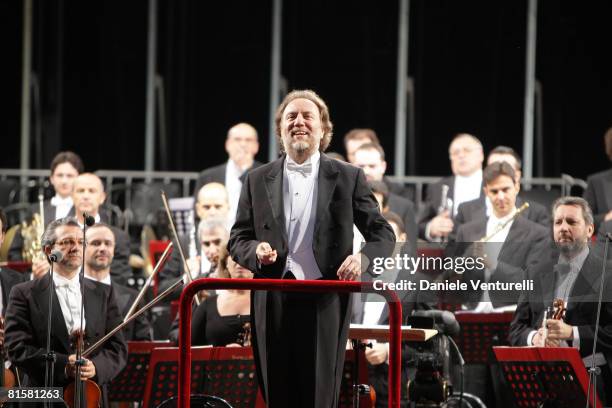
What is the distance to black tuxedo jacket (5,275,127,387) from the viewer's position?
5.12m

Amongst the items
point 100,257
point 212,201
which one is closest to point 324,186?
point 100,257

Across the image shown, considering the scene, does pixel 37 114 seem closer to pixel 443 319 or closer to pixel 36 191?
pixel 36 191

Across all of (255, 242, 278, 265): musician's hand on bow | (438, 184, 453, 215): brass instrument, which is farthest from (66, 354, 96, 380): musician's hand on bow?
(438, 184, 453, 215): brass instrument

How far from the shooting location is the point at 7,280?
18.8ft

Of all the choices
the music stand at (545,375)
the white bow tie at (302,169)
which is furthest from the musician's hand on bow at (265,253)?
the music stand at (545,375)

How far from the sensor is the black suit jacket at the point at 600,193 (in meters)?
7.34

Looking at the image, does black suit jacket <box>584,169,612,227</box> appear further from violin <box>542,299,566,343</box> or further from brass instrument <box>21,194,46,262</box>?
brass instrument <box>21,194,46,262</box>

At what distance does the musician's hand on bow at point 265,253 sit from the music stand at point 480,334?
2064 mm

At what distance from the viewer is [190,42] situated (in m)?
10.6

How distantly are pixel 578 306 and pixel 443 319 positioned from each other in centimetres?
65

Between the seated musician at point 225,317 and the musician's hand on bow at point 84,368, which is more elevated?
the seated musician at point 225,317

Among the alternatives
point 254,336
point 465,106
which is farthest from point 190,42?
point 254,336

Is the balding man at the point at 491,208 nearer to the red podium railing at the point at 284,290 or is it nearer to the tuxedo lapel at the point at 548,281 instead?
the tuxedo lapel at the point at 548,281

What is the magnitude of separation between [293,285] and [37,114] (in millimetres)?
7033
